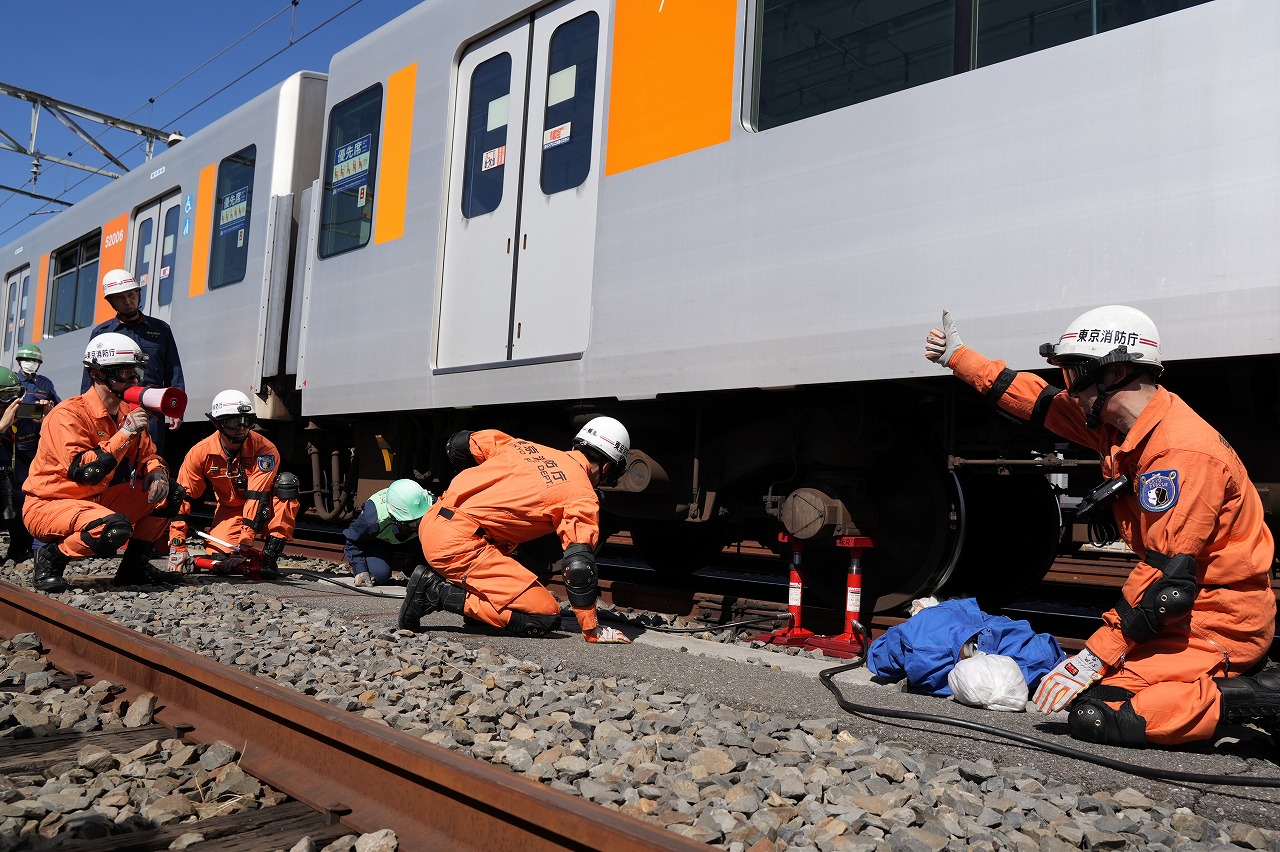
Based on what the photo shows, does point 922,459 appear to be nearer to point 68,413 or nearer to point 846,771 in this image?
point 846,771

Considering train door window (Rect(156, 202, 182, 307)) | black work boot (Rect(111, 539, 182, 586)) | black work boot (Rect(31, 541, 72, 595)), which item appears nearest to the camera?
black work boot (Rect(31, 541, 72, 595))

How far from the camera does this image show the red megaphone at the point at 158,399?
6.24 m

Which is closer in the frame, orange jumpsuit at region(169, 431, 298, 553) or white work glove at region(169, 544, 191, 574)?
white work glove at region(169, 544, 191, 574)

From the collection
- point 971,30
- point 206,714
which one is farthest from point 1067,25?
point 206,714

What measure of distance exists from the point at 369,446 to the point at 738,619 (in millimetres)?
3500

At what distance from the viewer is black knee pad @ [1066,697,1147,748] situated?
323cm

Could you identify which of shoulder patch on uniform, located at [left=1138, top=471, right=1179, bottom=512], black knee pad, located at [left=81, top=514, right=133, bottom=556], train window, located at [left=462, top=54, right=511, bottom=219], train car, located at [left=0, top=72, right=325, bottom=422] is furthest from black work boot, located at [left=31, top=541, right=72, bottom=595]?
shoulder patch on uniform, located at [left=1138, top=471, right=1179, bottom=512]

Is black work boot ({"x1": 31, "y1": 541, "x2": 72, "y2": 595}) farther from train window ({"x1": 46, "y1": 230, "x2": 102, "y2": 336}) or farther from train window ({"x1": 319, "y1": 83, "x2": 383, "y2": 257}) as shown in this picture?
train window ({"x1": 46, "y1": 230, "x2": 102, "y2": 336})

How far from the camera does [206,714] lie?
3.42 m

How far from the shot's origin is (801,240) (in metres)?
4.79

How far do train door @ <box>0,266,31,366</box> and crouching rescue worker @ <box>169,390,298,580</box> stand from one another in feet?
29.7

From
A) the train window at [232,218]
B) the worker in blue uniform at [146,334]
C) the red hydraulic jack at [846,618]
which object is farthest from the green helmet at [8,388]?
the red hydraulic jack at [846,618]

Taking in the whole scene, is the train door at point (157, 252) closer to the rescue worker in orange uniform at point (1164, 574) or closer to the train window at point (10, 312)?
the train window at point (10, 312)

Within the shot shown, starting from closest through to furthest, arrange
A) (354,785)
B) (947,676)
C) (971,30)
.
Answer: (354,785), (947,676), (971,30)
